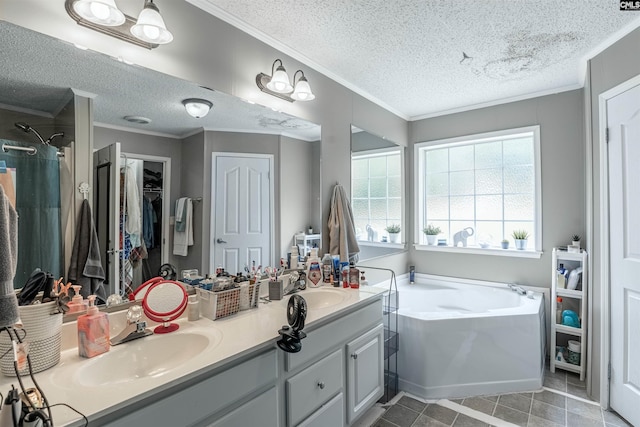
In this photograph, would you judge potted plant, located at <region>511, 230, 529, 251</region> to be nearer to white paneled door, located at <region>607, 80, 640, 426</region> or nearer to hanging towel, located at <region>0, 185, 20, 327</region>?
white paneled door, located at <region>607, 80, 640, 426</region>

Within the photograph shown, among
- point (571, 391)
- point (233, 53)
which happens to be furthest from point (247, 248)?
point (571, 391)

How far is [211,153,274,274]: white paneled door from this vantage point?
179 cm

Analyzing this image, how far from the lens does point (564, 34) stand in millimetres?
1994

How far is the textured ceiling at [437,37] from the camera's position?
1728 millimetres

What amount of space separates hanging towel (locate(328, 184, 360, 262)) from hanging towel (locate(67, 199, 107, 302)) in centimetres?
151

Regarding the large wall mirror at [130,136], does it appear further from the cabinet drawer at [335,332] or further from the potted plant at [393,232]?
the potted plant at [393,232]

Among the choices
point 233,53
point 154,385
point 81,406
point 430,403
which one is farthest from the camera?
point 430,403

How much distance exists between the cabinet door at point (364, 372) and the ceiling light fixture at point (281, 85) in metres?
1.55

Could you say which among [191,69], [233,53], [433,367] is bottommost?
[433,367]

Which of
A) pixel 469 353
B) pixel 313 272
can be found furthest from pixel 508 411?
pixel 313 272

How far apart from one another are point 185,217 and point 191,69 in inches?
29.7

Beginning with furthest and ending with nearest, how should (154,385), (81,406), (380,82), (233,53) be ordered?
(380,82)
(233,53)
(154,385)
(81,406)

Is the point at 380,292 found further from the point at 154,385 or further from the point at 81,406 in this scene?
the point at 81,406

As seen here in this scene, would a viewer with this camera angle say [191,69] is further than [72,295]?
Yes
